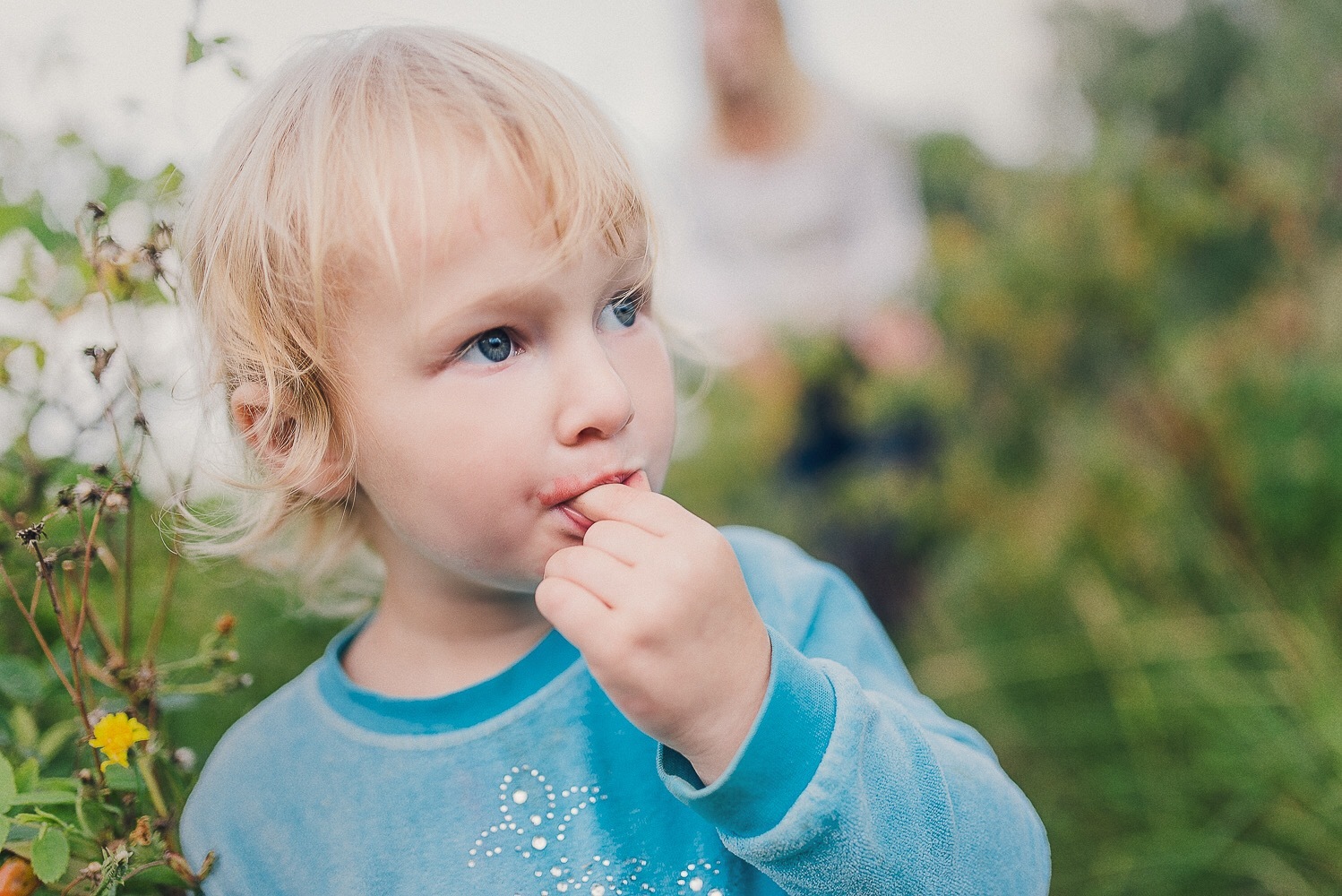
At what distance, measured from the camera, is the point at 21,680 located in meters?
1.09

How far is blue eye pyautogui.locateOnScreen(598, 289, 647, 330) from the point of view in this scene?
3.57 ft

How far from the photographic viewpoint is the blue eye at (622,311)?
109cm

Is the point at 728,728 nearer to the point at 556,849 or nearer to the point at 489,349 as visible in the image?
the point at 556,849

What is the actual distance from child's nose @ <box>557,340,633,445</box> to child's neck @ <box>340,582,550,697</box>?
12.1 inches

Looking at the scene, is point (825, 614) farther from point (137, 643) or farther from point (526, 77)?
point (137, 643)

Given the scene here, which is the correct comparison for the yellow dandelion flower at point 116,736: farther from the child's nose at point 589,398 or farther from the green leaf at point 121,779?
the child's nose at point 589,398

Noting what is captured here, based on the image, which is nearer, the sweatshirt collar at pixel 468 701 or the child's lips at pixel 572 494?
the child's lips at pixel 572 494

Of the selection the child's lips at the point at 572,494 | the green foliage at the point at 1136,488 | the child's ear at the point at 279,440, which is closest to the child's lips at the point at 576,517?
the child's lips at the point at 572,494

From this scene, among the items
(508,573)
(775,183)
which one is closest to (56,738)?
(508,573)

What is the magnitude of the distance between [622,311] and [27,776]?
0.72m

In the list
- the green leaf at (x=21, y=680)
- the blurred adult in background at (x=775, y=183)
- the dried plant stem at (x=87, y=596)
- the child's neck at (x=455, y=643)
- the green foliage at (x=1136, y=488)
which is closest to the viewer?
the dried plant stem at (x=87, y=596)

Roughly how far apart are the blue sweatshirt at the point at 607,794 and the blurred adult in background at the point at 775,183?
239 centimetres

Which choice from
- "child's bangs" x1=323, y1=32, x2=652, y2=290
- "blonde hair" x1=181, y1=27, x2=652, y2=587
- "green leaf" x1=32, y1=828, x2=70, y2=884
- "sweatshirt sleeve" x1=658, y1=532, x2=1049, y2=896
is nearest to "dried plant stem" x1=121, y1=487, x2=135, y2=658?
"blonde hair" x1=181, y1=27, x2=652, y2=587

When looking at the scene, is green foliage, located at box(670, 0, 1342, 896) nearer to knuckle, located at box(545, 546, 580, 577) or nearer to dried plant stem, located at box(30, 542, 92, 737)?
knuckle, located at box(545, 546, 580, 577)
